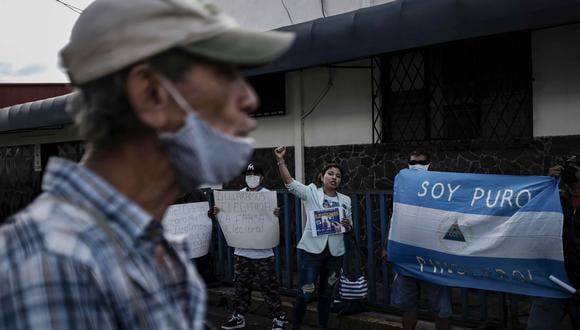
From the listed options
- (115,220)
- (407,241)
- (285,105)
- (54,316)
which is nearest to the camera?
(54,316)

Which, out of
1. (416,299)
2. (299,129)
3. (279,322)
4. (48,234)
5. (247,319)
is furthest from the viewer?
(299,129)

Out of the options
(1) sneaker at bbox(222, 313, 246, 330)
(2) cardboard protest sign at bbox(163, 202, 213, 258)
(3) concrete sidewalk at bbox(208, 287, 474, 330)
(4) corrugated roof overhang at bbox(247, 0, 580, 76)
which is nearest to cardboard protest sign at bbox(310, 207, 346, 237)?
(3) concrete sidewalk at bbox(208, 287, 474, 330)

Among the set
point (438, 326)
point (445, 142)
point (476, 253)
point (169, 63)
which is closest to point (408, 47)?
point (445, 142)

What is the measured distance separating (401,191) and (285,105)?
194 inches

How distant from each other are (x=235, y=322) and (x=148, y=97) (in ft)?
23.1

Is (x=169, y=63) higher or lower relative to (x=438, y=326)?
higher

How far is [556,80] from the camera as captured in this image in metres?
8.16

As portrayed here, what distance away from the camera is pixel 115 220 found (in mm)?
1390

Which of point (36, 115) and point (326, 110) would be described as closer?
point (326, 110)

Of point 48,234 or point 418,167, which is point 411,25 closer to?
point 418,167

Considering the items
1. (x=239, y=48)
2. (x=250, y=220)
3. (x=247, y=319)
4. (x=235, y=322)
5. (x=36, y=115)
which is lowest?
(x=247, y=319)

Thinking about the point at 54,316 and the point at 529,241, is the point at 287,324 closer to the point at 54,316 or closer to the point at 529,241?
the point at 529,241

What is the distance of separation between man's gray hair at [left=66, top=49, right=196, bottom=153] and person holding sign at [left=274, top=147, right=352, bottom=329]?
5.76m

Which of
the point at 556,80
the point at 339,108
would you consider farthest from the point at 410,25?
the point at 339,108
